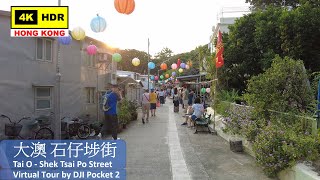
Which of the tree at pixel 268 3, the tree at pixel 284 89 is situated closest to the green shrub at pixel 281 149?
the tree at pixel 284 89

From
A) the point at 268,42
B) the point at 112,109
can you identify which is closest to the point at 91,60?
the point at 112,109

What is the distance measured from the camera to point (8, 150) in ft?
19.1

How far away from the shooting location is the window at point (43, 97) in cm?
1232

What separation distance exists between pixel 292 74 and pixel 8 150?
6.20 meters

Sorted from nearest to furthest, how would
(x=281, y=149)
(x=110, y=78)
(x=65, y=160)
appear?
1. (x=65, y=160)
2. (x=281, y=149)
3. (x=110, y=78)

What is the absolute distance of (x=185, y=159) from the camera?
792 centimetres

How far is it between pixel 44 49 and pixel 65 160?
8.09 m

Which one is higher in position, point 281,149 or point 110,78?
point 110,78

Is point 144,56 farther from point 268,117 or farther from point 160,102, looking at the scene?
point 268,117

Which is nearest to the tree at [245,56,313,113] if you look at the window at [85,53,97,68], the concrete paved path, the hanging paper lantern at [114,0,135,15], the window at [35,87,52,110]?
the concrete paved path

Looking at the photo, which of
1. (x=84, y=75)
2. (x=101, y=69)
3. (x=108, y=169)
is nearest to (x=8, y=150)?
(x=108, y=169)

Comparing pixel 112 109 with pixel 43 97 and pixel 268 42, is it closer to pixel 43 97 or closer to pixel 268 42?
pixel 43 97

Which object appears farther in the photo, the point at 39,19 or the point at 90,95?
the point at 90,95

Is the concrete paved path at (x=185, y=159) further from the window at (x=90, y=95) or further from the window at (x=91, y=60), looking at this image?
the window at (x=91, y=60)
